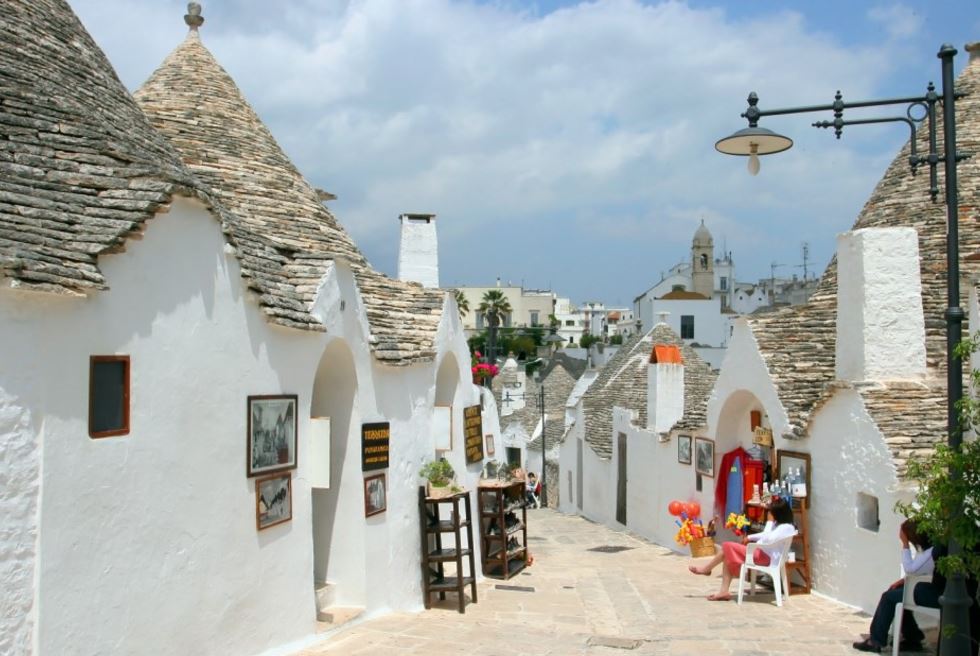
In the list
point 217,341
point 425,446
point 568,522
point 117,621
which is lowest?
point 568,522

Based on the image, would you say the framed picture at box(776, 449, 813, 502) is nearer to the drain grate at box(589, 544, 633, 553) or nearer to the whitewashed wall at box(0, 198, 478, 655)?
the drain grate at box(589, 544, 633, 553)

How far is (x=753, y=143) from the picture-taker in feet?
25.2

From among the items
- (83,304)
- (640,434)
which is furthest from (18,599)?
(640,434)

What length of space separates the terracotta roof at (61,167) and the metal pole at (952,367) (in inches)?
209

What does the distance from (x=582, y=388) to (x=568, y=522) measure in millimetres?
9684

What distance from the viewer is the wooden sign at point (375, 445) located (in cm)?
918

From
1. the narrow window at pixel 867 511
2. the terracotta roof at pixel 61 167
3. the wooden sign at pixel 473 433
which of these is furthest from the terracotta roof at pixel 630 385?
the terracotta roof at pixel 61 167

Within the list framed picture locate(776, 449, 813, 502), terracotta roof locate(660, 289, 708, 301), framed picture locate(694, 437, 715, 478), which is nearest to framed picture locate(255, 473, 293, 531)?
framed picture locate(776, 449, 813, 502)

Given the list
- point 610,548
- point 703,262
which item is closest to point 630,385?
point 610,548

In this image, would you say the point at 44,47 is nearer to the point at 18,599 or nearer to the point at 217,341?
the point at 217,341

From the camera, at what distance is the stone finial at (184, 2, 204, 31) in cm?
1264

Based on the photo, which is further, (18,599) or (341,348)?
(341,348)

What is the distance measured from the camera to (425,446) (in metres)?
10.8

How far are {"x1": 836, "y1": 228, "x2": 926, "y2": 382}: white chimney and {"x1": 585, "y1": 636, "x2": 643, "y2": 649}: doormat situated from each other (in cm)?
420
